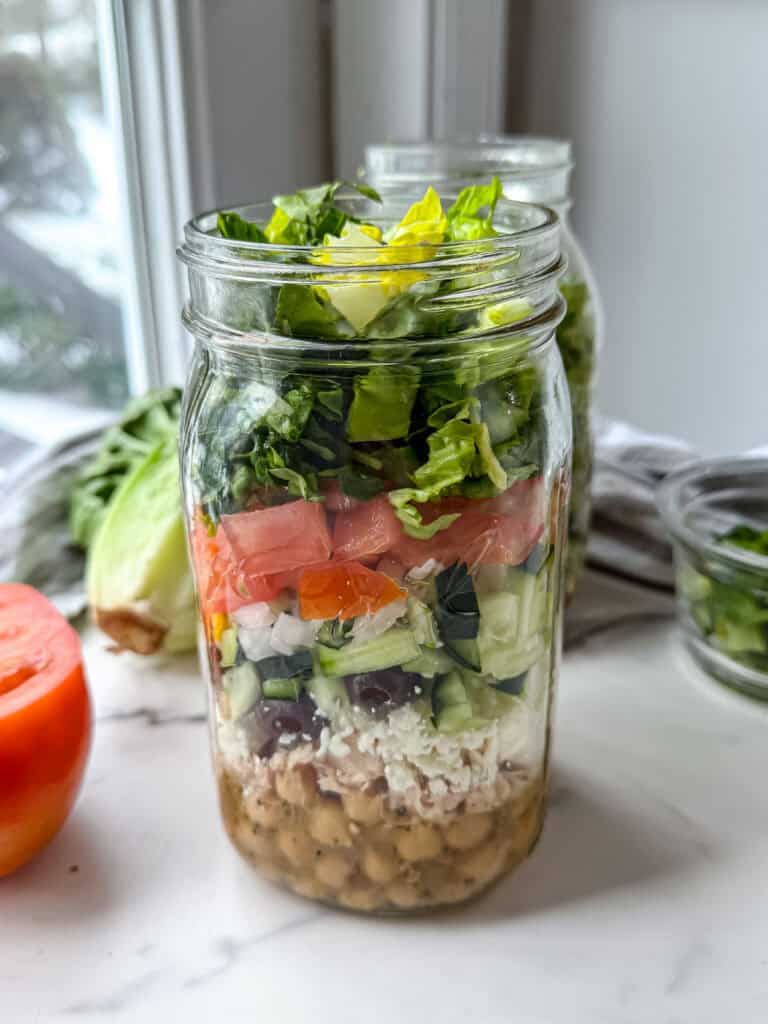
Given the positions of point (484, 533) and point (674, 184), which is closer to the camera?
point (484, 533)

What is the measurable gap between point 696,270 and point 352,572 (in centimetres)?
80

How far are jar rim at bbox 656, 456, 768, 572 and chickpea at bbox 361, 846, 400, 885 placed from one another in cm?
30

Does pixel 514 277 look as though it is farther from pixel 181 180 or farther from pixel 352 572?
pixel 181 180

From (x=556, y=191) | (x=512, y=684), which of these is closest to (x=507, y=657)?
(x=512, y=684)

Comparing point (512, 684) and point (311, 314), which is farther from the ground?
point (311, 314)

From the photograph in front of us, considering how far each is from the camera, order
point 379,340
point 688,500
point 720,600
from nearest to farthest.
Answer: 1. point 379,340
2. point 720,600
3. point 688,500

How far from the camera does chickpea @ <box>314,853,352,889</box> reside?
513 mm

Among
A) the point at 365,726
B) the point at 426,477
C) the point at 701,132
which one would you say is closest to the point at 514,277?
the point at 426,477

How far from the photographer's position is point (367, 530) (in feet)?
1.48

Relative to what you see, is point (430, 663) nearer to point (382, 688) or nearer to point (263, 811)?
point (382, 688)

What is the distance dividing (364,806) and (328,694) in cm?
6

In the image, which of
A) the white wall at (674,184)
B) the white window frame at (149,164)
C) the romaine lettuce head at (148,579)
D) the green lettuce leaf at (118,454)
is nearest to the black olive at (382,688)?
the romaine lettuce head at (148,579)

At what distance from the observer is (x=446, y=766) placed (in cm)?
50

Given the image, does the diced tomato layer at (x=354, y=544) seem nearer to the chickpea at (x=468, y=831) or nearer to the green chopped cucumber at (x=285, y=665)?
the green chopped cucumber at (x=285, y=665)
